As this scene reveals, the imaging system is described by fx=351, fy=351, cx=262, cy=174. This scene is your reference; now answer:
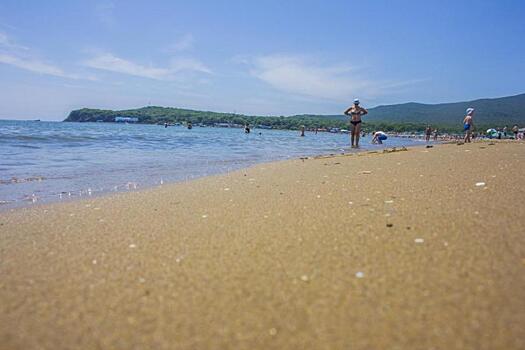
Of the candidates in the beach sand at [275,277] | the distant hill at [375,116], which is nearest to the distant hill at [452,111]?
the distant hill at [375,116]

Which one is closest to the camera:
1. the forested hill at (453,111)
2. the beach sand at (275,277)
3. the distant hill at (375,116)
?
the beach sand at (275,277)

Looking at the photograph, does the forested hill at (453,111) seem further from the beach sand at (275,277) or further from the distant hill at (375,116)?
the beach sand at (275,277)

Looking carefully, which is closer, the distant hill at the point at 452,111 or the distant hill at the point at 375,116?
the distant hill at the point at 375,116

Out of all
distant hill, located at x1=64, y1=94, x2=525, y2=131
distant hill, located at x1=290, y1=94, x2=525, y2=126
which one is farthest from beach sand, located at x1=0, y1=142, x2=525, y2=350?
distant hill, located at x1=290, y1=94, x2=525, y2=126

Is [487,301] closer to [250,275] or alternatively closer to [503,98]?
[250,275]

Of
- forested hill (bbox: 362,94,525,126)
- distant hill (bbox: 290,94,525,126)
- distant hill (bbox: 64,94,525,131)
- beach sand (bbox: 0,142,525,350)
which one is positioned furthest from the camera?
forested hill (bbox: 362,94,525,126)

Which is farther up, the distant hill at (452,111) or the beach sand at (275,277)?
the distant hill at (452,111)

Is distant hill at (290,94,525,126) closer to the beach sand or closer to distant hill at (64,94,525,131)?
distant hill at (64,94,525,131)

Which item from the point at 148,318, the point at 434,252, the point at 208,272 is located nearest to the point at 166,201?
the point at 208,272

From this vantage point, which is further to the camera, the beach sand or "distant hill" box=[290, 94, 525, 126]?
"distant hill" box=[290, 94, 525, 126]

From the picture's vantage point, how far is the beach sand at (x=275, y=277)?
5.06 feet

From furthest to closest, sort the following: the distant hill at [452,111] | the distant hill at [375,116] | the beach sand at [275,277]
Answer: the distant hill at [452,111]
the distant hill at [375,116]
the beach sand at [275,277]

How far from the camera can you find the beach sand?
154cm

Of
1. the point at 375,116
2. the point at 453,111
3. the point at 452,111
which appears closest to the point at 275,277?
the point at 453,111
